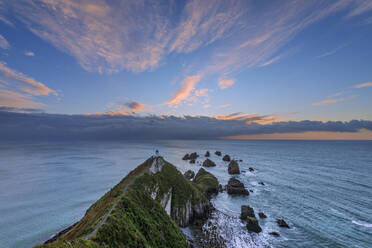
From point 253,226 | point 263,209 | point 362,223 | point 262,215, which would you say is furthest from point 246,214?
point 362,223

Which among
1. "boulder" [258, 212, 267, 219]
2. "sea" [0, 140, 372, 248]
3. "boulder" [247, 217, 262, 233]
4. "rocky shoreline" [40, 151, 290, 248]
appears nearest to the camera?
"rocky shoreline" [40, 151, 290, 248]

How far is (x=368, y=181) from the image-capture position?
161ft

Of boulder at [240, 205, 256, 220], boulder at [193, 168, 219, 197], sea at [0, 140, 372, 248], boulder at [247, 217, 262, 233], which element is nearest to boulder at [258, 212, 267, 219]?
sea at [0, 140, 372, 248]

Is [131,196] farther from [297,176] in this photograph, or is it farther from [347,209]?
[297,176]

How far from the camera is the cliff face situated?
37.8 ft

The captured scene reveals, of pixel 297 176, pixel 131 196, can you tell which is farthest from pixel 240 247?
pixel 297 176

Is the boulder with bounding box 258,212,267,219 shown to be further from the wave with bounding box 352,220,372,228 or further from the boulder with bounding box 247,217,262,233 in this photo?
the wave with bounding box 352,220,372,228

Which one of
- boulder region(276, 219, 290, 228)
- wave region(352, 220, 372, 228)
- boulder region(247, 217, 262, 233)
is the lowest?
wave region(352, 220, 372, 228)

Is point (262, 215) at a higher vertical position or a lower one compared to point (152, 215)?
lower

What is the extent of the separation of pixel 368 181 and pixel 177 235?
6725 cm

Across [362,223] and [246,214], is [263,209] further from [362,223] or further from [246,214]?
[362,223]

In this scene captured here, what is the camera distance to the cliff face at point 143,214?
11.5 metres

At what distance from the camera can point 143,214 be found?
16750mm

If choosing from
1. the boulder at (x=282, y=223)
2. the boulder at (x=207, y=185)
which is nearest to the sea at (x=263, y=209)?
the boulder at (x=282, y=223)
